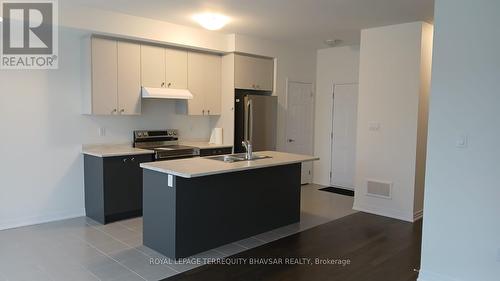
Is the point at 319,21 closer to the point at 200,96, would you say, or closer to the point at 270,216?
the point at 200,96

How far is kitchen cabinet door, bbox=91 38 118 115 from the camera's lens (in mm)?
4641

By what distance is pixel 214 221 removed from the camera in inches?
149

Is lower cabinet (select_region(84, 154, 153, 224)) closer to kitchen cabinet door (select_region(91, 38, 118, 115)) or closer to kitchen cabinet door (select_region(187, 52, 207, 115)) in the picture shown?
kitchen cabinet door (select_region(91, 38, 118, 115))

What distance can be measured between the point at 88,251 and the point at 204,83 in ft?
10.1

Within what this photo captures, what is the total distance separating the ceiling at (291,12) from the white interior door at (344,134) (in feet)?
4.86

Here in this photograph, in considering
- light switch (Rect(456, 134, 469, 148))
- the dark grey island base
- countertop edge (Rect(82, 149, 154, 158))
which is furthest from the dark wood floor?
countertop edge (Rect(82, 149, 154, 158))

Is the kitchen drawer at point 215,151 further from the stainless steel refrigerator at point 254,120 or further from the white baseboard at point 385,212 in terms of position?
the white baseboard at point 385,212

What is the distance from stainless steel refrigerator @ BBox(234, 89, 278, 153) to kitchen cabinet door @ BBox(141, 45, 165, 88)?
1.31m

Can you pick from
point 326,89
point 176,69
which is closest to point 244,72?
point 176,69

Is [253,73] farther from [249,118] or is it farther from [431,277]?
[431,277]

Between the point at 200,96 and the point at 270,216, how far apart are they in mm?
2350

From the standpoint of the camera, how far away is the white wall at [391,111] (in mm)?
4871

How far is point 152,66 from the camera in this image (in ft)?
17.0

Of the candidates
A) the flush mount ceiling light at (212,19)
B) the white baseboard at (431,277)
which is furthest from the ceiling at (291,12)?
the white baseboard at (431,277)
